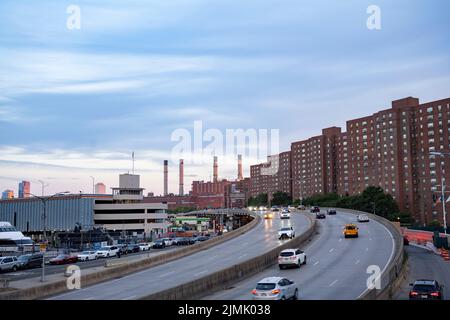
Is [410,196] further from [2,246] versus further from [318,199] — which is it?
[2,246]

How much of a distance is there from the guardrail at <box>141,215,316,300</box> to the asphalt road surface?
32.3 ft

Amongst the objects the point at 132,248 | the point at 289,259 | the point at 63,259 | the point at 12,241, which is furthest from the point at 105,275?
the point at 12,241

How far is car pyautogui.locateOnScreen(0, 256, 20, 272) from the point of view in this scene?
49.0m

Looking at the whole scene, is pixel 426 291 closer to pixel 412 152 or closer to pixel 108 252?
pixel 108 252

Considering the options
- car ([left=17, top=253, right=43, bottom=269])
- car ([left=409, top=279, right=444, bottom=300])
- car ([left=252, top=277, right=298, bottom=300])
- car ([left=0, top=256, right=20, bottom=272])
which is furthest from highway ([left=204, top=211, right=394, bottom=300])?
car ([left=17, top=253, right=43, bottom=269])

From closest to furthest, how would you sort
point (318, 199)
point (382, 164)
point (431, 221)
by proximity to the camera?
point (431, 221) → point (382, 164) → point (318, 199)

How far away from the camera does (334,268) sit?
35375 mm

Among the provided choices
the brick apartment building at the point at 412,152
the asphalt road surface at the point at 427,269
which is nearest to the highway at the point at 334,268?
the asphalt road surface at the point at 427,269

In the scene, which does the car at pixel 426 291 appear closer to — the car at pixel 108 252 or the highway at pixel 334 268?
the highway at pixel 334 268

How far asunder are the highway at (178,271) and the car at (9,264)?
17.3m

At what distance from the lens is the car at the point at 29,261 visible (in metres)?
51.3
